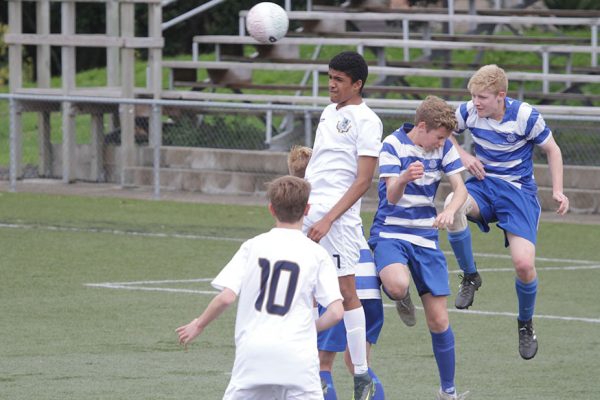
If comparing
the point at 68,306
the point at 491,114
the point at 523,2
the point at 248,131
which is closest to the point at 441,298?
the point at 491,114

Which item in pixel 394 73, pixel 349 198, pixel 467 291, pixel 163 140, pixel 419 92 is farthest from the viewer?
pixel 163 140

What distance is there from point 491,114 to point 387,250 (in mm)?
1353

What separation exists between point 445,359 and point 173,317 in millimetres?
3276

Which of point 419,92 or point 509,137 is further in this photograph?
point 419,92

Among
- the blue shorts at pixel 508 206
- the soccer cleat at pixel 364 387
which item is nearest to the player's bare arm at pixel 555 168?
the blue shorts at pixel 508 206

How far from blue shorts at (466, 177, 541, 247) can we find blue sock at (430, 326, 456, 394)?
3.98 feet

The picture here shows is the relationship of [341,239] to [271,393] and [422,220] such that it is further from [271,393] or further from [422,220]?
[271,393]

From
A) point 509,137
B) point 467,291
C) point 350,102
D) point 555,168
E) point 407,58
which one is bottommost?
point 467,291

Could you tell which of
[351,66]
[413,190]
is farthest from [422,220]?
[351,66]

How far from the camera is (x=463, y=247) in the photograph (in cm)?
885

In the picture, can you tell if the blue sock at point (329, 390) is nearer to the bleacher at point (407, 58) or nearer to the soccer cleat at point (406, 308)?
the soccer cleat at point (406, 308)

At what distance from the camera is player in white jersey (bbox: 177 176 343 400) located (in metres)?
5.71

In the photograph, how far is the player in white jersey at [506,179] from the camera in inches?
342

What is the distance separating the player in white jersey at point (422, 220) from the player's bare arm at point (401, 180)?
28mm
